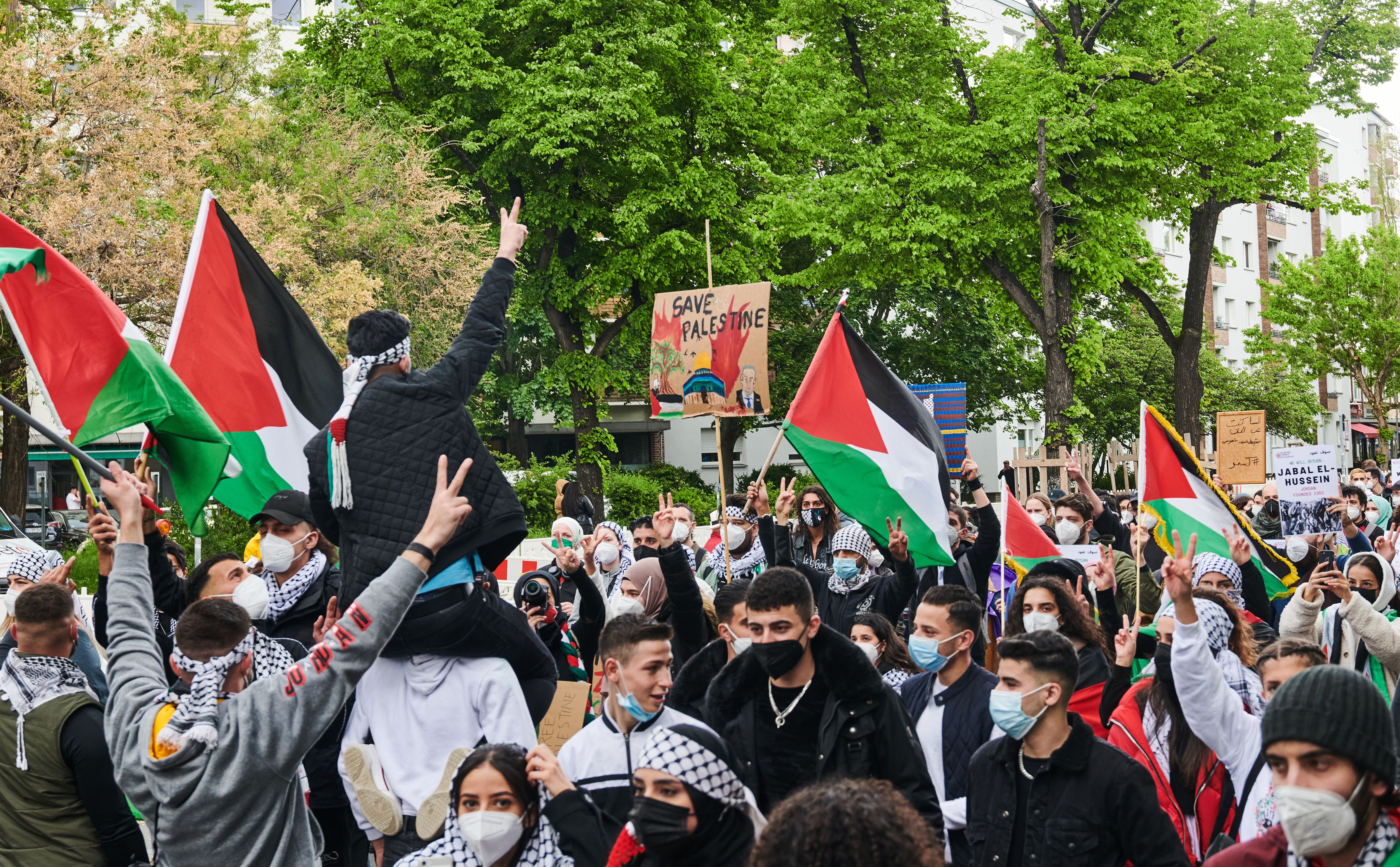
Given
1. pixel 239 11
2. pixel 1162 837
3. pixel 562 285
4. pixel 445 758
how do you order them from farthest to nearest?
pixel 562 285, pixel 239 11, pixel 445 758, pixel 1162 837

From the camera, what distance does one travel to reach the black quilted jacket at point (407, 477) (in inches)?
163

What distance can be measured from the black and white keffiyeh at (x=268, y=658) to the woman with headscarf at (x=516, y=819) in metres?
1.17

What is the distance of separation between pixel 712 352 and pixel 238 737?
880 centimetres

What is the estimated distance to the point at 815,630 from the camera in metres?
4.49

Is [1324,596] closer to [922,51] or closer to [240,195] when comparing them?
[240,195]

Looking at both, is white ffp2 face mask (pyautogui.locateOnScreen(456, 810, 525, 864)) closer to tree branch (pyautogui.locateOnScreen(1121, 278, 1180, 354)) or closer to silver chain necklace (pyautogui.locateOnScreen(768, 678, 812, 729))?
silver chain necklace (pyautogui.locateOnScreen(768, 678, 812, 729))

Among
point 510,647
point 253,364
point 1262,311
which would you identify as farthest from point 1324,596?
point 1262,311

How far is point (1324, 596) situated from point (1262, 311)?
39.2 metres

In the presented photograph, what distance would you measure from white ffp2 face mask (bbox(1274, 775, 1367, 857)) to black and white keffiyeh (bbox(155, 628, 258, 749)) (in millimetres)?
2596

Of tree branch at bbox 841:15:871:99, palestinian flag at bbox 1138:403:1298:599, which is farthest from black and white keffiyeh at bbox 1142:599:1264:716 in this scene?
tree branch at bbox 841:15:871:99

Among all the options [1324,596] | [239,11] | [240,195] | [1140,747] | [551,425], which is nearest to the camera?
[1140,747]

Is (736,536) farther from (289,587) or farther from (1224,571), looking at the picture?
(289,587)

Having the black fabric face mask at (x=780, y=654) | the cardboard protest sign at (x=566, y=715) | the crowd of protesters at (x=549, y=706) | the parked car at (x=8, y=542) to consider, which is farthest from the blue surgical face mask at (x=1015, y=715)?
the parked car at (x=8, y=542)

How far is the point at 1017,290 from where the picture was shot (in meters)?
23.9
